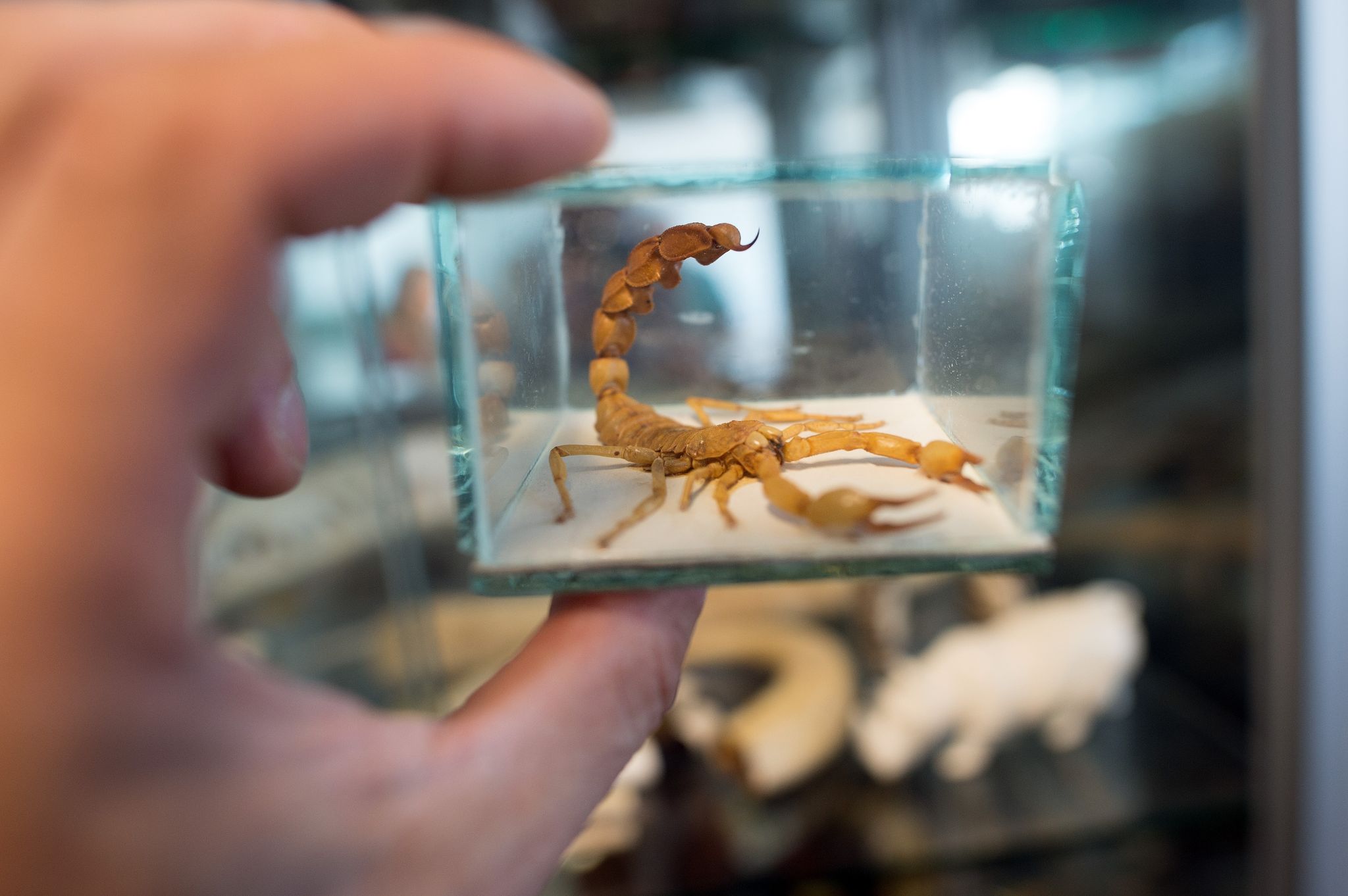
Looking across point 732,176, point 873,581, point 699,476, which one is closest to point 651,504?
point 699,476

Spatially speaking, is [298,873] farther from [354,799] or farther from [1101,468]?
[1101,468]

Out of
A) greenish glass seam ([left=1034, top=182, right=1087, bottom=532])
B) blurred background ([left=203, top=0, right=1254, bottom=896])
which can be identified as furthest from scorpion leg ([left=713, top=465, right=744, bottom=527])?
blurred background ([left=203, top=0, right=1254, bottom=896])

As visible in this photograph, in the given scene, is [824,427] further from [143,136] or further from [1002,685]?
[1002,685]

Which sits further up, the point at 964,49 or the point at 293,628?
the point at 964,49

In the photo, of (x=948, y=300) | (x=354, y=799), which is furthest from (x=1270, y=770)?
(x=354, y=799)

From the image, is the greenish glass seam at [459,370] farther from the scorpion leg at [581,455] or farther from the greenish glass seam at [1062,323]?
the greenish glass seam at [1062,323]

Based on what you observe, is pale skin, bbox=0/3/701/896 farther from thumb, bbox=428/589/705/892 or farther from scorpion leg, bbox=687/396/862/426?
scorpion leg, bbox=687/396/862/426
